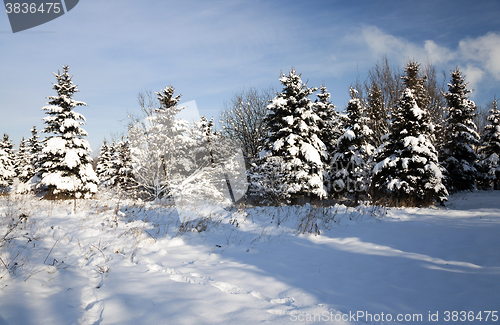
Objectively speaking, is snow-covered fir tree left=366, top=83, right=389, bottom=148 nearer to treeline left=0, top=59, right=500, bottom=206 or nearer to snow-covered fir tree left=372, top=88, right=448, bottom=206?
treeline left=0, top=59, right=500, bottom=206

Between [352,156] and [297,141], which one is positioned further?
[352,156]

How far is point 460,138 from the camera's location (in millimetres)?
24141

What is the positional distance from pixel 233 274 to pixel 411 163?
1525 centimetres

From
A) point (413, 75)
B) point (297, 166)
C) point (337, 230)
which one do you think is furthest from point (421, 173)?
point (413, 75)

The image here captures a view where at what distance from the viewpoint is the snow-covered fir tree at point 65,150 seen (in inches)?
763

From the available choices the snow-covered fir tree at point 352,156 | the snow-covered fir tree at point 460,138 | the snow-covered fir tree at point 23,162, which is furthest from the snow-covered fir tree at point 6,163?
the snow-covered fir tree at point 460,138

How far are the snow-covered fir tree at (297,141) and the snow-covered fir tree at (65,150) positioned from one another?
15519mm

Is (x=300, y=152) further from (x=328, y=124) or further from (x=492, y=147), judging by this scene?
(x=492, y=147)

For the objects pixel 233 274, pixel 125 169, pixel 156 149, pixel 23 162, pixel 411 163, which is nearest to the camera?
pixel 233 274

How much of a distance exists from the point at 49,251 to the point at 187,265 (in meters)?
2.20

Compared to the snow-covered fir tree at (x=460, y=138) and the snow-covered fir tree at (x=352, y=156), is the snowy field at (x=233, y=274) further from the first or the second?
the snow-covered fir tree at (x=460, y=138)

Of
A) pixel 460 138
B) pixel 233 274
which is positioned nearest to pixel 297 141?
pixel 233 274

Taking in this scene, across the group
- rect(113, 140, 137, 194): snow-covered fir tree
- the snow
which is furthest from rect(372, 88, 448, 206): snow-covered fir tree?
rect(113, 140, 137, 194): snow-covered fir tree

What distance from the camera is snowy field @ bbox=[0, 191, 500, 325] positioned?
2.67m
